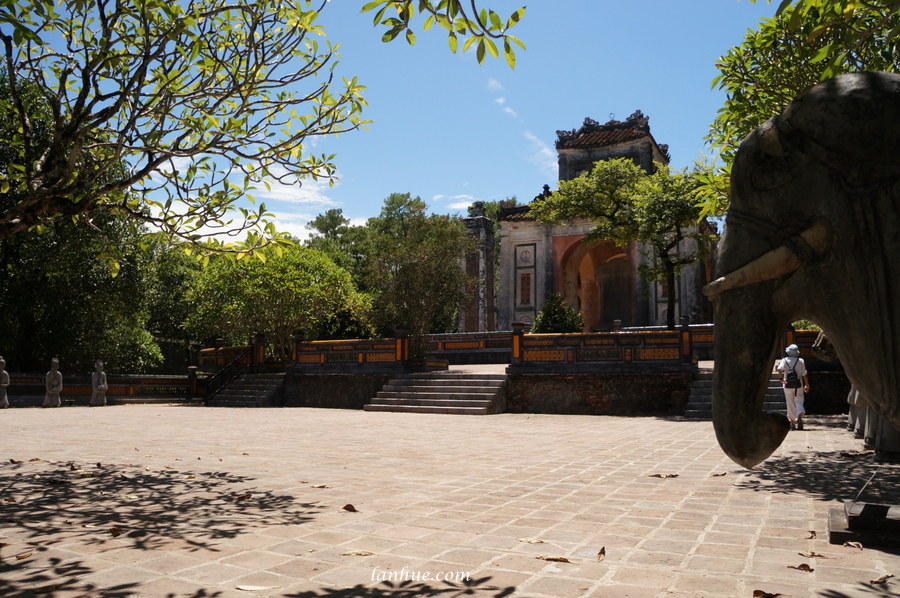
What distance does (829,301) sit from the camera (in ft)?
5.51

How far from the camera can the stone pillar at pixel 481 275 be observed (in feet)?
121

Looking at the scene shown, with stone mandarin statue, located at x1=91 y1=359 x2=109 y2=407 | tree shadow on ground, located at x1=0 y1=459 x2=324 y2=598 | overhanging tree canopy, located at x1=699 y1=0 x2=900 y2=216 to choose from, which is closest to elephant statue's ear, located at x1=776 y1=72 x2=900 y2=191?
tree shadow on ground, located at x1=0 y1=459 x2=324 y2=598

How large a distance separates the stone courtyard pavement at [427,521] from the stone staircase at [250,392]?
498 inches

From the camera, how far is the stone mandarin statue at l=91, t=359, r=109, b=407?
21.9m

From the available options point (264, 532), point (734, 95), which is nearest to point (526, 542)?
point (264, 532)

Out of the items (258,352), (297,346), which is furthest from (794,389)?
(258,352)

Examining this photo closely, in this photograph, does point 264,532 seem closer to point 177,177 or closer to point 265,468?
point 265,468

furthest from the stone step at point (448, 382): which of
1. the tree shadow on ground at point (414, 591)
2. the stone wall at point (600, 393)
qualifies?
the tree shadow on ground at point (414, 591)

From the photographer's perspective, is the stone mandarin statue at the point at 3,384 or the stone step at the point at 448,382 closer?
the stone step at the point at 448,382

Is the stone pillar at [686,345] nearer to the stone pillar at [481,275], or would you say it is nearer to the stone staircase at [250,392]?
the stone staircase at [250,392]

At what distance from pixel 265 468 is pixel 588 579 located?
4.93m

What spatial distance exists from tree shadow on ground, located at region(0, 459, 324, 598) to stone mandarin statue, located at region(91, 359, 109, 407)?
53.5ft

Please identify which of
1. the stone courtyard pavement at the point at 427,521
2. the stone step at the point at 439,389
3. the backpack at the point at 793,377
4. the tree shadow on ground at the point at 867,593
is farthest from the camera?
the stone step at the point at 439,389

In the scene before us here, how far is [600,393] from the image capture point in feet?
57.9
